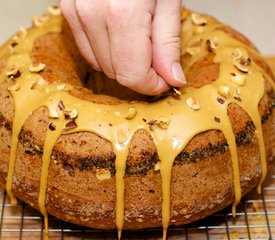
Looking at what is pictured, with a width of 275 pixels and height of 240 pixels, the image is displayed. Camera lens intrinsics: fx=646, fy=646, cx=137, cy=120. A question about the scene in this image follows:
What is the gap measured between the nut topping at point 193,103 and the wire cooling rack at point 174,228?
1.25 ft

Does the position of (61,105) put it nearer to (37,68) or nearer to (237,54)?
(37,68)

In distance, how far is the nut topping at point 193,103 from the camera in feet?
5.72

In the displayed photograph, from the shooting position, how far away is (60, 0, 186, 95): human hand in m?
1.54

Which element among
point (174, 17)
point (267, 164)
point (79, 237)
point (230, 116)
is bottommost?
point (79, 237)

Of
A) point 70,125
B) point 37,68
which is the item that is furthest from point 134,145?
point 37,68

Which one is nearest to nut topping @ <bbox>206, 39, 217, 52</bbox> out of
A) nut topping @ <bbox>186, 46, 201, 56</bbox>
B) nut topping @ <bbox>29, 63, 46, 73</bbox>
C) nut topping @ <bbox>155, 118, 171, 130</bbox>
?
nut topping @ <bbox>186, 46, 201, 56</bbox>

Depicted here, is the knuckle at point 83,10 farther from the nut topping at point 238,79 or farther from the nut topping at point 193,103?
the nut topping at point 238,79

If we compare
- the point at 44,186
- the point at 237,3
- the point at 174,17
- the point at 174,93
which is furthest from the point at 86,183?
the point at 237,3

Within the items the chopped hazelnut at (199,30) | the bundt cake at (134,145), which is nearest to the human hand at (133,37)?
the bundt cake at (134,145)

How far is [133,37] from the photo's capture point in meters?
1.56

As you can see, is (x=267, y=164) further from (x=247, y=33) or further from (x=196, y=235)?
(x=247, y=33)

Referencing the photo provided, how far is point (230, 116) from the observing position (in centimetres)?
179

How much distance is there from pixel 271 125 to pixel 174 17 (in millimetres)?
508

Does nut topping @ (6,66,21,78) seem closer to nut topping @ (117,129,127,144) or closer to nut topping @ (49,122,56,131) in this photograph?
nut topping @ (49,122,56,131)
